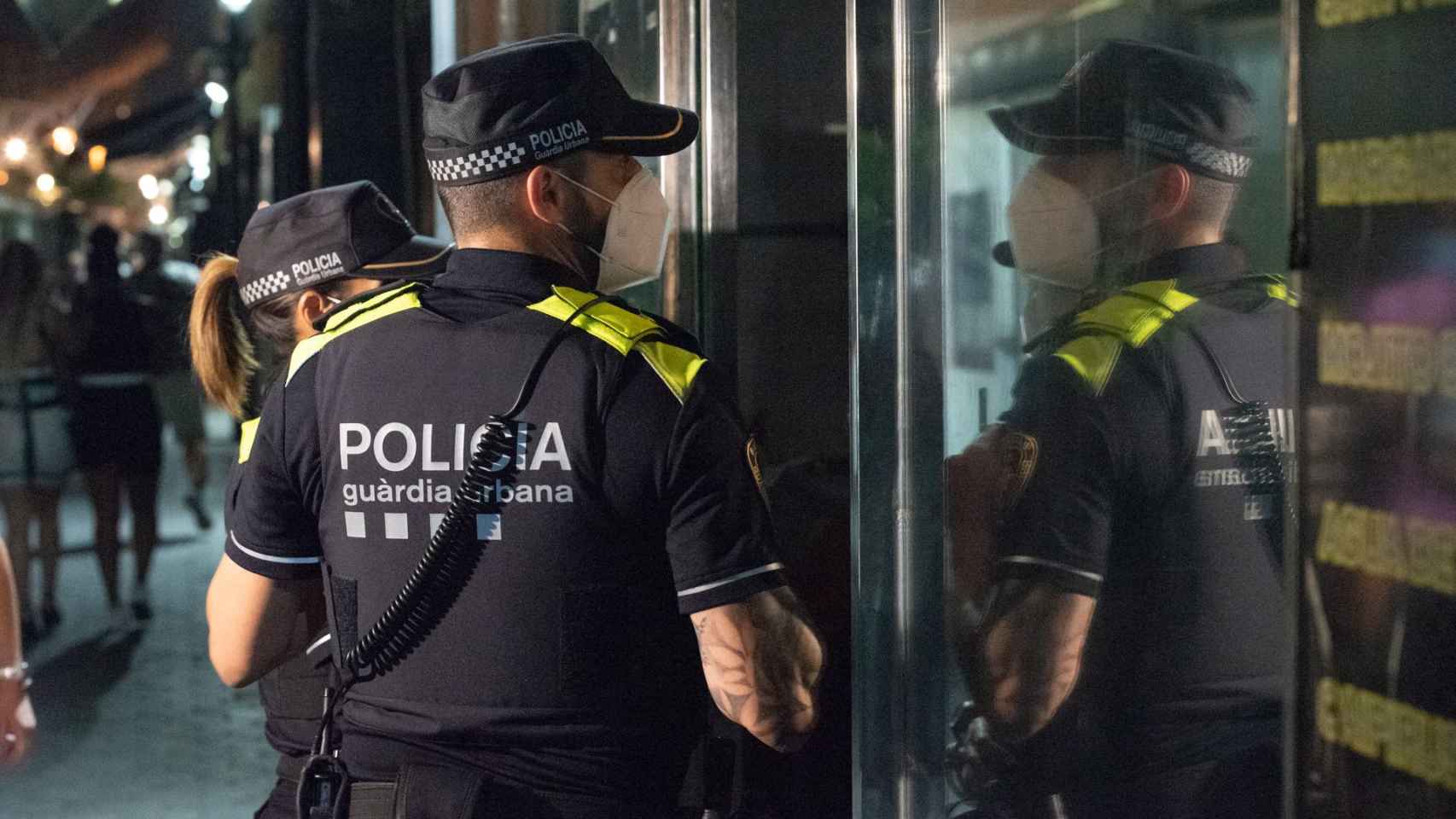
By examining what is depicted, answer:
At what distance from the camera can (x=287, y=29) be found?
191 inches

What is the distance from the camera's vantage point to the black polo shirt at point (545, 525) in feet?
5.70

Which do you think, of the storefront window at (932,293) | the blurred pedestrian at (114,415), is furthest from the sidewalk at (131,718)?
the storefront window at (932,293)

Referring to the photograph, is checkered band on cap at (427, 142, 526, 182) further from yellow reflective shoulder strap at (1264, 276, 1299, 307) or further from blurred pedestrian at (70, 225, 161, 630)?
blurred pedestrian at (70, 225, 161, 630)

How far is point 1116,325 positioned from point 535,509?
696mm

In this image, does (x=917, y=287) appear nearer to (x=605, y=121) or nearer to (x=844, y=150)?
(x=605, y=121)

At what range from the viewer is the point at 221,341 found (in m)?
2.53

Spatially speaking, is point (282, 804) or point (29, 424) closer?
point (282, 804)

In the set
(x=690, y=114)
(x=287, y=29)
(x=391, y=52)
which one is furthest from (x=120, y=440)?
(x=690, y=114)

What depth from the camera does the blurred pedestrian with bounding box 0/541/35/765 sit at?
2301 millimetres

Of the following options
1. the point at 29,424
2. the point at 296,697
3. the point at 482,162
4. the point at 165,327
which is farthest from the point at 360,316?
the point at 165,327

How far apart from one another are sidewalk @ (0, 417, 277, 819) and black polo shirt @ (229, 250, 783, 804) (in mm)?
2998

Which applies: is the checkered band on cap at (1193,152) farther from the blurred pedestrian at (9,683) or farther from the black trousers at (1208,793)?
the blurred pedestrian at (9,683)

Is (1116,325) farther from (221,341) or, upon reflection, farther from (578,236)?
(221,341)

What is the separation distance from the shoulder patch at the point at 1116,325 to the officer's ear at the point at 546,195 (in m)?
0.72
